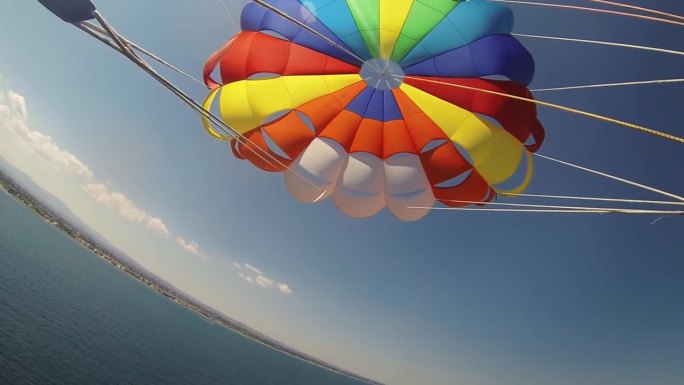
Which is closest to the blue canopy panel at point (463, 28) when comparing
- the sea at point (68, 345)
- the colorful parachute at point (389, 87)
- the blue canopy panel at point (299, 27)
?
the colorful parachute at point (389, 87)

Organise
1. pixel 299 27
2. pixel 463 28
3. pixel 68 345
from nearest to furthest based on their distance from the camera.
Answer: pixel 463 28, pixel 299 27, pixel 68 345

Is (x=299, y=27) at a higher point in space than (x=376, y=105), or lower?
higher

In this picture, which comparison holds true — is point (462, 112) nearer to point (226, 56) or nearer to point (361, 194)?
point (361, 194)

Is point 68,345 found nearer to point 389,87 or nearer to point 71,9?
point 389,87

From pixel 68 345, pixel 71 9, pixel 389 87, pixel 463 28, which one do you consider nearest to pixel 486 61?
pixel 463 28

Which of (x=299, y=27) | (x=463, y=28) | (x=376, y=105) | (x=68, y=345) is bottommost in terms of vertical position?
(x=68, y=345)

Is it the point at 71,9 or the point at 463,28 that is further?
the point at 463,28

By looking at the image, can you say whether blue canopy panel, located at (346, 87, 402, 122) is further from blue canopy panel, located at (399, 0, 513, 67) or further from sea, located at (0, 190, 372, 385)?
sea, located at (0, 190, 372, 385)
